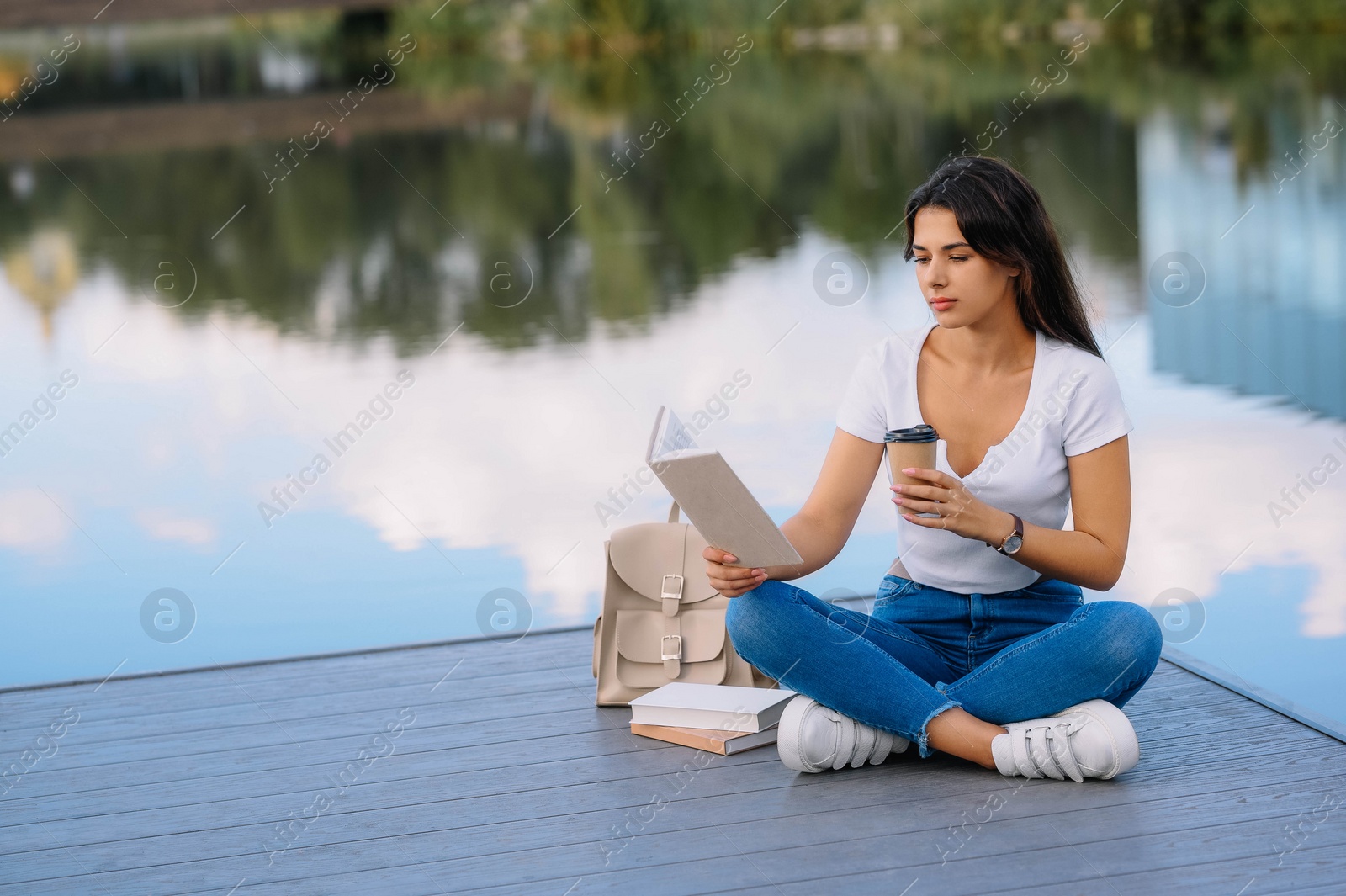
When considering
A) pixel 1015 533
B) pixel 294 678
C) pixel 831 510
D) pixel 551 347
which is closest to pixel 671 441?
pixel 831 510

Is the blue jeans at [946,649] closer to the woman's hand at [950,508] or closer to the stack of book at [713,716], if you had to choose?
the stack of book at [713,716]

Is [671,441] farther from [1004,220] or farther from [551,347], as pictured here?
[551,347]

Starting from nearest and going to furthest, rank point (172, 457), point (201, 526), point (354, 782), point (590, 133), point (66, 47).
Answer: point (354, 782), point (201, 526), point (172, 457), point (590, 133), point (66, 47)

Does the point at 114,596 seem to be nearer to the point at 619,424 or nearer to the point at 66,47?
the point at 619,424

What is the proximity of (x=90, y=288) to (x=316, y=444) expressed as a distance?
4.29 meters

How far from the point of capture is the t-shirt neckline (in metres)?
2.14

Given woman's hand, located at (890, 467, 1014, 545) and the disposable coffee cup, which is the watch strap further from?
the disposable coffee cup

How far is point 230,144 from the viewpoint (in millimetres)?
15055

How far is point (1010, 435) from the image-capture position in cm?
215

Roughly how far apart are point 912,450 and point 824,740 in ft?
1.58

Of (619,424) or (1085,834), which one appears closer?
(1085,834)

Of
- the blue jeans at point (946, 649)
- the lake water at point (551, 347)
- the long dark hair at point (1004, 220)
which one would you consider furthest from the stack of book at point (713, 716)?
the lake water at point (551, 347)

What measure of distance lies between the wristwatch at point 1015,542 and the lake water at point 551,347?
0.95 m

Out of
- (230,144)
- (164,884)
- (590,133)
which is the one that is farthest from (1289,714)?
(230,144)
